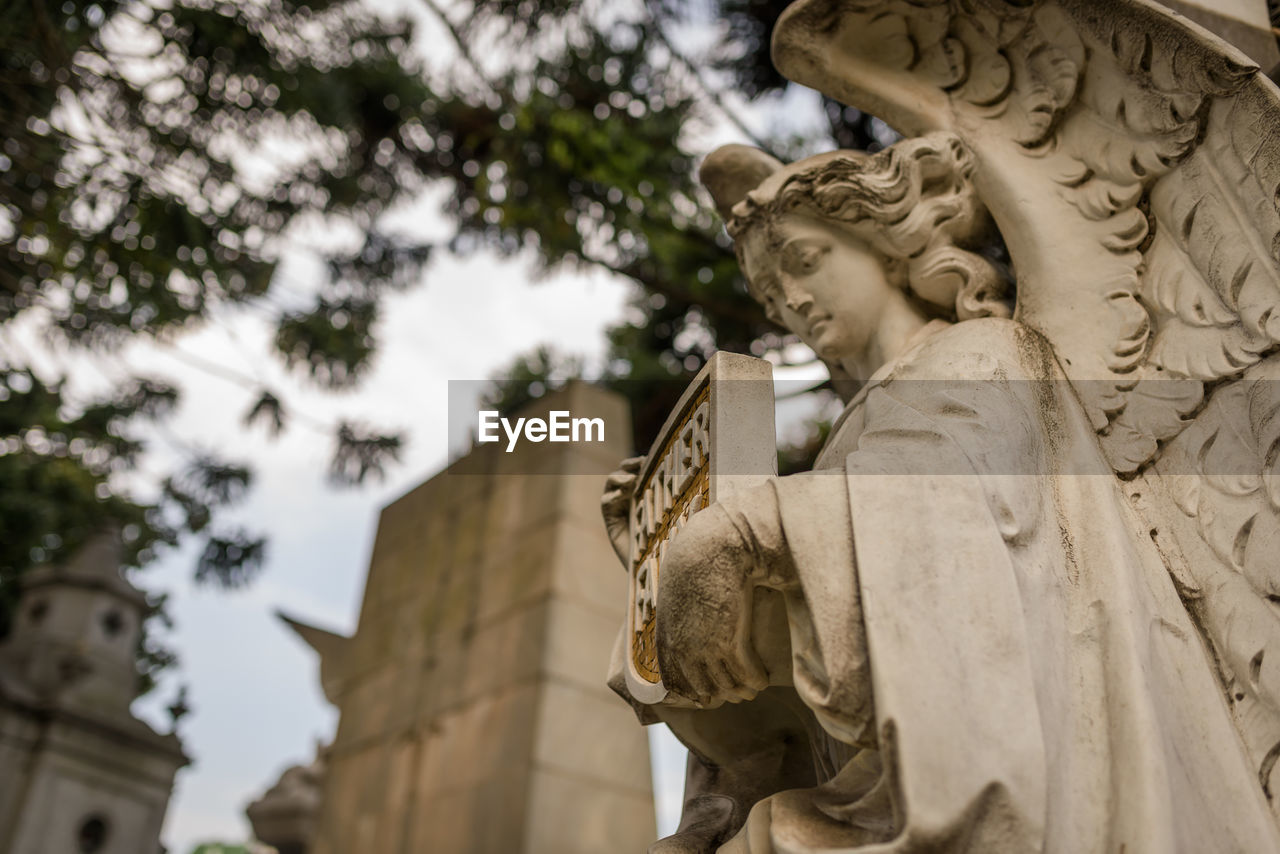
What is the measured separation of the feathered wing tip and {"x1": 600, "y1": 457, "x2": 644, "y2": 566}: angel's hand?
2.53 feet

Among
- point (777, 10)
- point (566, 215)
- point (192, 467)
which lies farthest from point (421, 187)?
point (777, 10)

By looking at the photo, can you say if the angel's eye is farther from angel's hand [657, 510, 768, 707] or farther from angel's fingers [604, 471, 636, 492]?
angel's hand [657, 510, 768, 707]

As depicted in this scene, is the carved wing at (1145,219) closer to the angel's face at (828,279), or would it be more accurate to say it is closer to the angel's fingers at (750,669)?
the angel's face at (828,279)

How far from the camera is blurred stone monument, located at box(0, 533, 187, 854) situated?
7.46m

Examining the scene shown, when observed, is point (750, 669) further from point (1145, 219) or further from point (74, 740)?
point (74, 740)

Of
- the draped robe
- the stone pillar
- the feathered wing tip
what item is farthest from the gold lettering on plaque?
the stone pillar

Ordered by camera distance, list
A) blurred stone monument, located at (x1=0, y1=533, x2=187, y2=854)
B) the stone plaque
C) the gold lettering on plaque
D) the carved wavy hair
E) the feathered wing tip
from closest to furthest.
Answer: the stone plaque, the gold lettering on plaque, the carved wavy hair, the feathered wing tip, blurred stone monument, located at (x1=0, y1=533, x2=187, y2=854)

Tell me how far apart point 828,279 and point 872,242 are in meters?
0.12

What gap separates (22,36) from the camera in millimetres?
5578

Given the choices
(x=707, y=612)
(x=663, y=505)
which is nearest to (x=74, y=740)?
(x=663, y=505)

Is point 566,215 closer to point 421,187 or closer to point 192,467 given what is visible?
point 421,187

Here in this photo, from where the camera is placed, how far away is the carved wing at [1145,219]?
183cm

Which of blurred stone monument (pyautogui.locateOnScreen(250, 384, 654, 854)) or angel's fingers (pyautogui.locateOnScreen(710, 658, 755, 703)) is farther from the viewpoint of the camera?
blurred stone monument (pyautogui.locateOnScreen(250, 384, 654, 854))

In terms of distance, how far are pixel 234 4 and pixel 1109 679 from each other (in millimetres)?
6499
